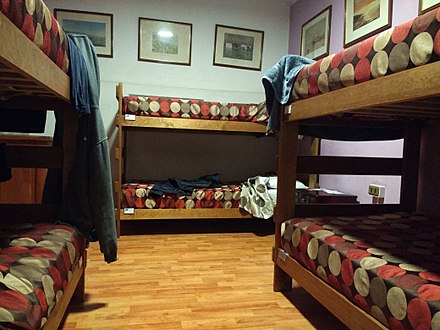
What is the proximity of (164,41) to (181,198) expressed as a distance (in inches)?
64.0

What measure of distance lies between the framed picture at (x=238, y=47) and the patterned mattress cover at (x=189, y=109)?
90 cm

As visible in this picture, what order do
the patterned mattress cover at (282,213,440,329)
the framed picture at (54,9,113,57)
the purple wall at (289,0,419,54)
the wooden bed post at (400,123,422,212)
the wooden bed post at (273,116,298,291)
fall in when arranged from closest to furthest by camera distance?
the patterned mattress cover at (282,213,440,329), the wooden bed post at (273,116,298,291), the wooden bed post at (400,123,422,212), the purple wall at (289,0,419,54), the framed picture at (54,9,113,57)

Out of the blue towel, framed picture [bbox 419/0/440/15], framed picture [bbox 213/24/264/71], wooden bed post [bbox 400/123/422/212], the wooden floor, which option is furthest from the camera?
framed picture [bbox 213/24/264/71]

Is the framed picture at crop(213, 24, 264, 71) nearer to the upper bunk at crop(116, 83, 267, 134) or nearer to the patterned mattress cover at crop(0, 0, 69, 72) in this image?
the upper bunk at crop(116, 83, 267, 134)

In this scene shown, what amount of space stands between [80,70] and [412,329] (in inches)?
54.7

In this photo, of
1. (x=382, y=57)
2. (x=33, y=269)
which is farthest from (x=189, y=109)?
(x=33, y=269)

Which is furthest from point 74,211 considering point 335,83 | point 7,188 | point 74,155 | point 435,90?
point 7,188

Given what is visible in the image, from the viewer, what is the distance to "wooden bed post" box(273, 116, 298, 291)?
1.69 metres

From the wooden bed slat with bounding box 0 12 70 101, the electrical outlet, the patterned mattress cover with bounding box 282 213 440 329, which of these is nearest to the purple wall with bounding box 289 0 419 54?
the electrical outlet

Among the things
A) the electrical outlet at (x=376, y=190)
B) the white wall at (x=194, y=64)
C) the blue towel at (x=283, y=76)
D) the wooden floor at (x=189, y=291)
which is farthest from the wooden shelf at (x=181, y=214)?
the blue towel at (x=283, y=76)

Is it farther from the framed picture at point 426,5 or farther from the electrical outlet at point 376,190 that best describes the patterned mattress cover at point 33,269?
the framed picture at point 426,5

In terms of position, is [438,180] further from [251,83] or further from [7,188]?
[7,188]

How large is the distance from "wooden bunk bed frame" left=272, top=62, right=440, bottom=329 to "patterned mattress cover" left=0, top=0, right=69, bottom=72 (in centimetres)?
98

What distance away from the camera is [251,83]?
3.60 meters
